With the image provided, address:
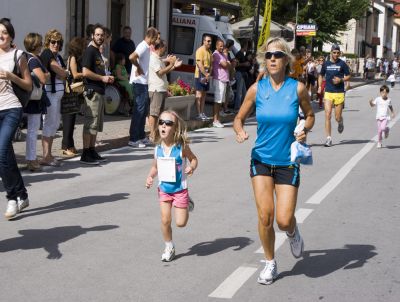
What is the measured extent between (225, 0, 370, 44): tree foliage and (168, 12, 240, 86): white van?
55.6ft

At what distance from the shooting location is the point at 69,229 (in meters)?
7.20

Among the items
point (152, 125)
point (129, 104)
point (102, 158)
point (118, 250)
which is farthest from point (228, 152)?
point (118, 250)

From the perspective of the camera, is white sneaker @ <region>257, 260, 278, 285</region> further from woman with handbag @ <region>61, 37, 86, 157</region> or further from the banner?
the banner

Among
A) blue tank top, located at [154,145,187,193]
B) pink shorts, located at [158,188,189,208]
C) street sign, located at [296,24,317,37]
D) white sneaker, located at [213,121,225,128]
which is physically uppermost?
street sign, located at [296,24,317,37]

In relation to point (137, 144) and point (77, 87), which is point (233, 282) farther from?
point (137, 144)

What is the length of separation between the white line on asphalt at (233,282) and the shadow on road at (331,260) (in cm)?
27

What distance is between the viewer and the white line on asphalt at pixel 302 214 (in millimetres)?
7879

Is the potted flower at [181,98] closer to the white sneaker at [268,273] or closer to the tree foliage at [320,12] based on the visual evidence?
the white sneaker at [268,273]

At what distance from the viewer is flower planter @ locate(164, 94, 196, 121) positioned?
1585 centimetres

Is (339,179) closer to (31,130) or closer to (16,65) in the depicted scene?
(31,130)

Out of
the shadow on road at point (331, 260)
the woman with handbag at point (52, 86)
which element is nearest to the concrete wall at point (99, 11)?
the woman with handbag at point (52, 86)

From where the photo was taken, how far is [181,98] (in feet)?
53.9

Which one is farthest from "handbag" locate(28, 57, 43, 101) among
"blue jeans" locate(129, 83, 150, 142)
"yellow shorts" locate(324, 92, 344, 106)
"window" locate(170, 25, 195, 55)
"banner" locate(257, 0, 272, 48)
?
"banner" locate(257, 0, 272, 48)

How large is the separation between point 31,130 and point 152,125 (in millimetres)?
3509
